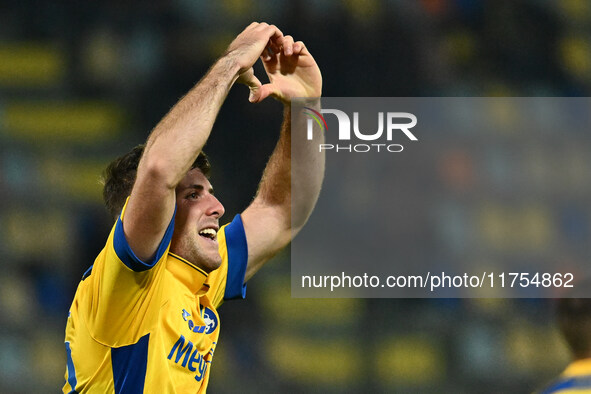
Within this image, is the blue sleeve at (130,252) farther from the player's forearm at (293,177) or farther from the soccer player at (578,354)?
the soccer player at (578,354)

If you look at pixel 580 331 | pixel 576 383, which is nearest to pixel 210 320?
pixel 580 331

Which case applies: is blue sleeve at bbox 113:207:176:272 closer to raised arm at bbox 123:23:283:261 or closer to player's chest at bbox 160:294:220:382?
raised arm at bbox 123:23:283:261

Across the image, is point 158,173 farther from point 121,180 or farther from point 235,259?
point 235,259

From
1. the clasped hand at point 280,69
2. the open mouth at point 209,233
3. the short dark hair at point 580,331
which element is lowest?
the short dark hair at point 580,331

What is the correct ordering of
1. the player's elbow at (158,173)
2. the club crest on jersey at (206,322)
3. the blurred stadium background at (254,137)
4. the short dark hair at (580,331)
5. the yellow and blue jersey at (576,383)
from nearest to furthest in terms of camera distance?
1. the yellow and blue jersey at (576,383)
2. the short dark hair at (580,331)
3. the player's elbow at (158,173)
4. the club crest on jersey at (206,322)
5. the blurred stadium background at (254,137)

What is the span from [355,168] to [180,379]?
133cm

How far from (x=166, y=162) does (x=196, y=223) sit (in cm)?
31

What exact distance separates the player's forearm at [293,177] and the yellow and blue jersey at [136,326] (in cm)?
32

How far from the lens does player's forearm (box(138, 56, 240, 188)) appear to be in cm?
146

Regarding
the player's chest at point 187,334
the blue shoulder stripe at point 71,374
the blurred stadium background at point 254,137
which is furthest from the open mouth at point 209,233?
the blurred stadium background at point 254,137

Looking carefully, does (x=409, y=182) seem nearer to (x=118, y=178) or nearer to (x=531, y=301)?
(x=531, y=301)

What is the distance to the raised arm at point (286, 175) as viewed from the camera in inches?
73.2

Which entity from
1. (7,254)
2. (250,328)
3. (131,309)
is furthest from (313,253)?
(131,309)

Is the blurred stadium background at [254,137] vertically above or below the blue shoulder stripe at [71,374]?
above
